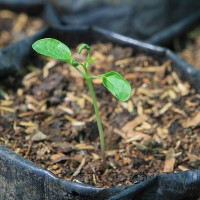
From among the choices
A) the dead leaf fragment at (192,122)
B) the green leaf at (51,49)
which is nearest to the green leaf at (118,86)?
the green leaf at (51,49)

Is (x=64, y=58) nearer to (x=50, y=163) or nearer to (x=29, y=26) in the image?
(x=50, y=163)

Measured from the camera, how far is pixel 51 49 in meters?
1.30

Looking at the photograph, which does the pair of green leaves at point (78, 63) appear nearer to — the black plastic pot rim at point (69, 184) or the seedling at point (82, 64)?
the seedling at point (82, 64)

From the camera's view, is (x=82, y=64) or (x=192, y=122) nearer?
(x=82, y=64)

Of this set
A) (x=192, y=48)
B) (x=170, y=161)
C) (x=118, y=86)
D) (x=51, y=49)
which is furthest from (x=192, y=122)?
(x=192, y=48)

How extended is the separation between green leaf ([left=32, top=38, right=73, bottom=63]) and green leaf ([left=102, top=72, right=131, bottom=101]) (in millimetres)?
123

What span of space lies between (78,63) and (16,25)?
4.05ft

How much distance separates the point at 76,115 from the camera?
1741mm

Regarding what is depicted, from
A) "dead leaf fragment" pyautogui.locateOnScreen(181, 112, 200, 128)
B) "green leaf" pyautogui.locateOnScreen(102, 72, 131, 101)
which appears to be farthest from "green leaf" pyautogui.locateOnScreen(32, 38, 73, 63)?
"dead leaf fragment" pyautogui.locateOnScreen(181, 112, 200, 128)

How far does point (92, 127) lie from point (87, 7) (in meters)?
0.92

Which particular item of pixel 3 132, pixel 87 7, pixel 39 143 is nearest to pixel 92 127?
pixel 39 143

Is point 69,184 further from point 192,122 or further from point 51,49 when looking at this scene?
point 192,122

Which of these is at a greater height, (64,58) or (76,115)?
(64,58)

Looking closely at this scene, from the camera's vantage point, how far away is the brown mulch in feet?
7.75
